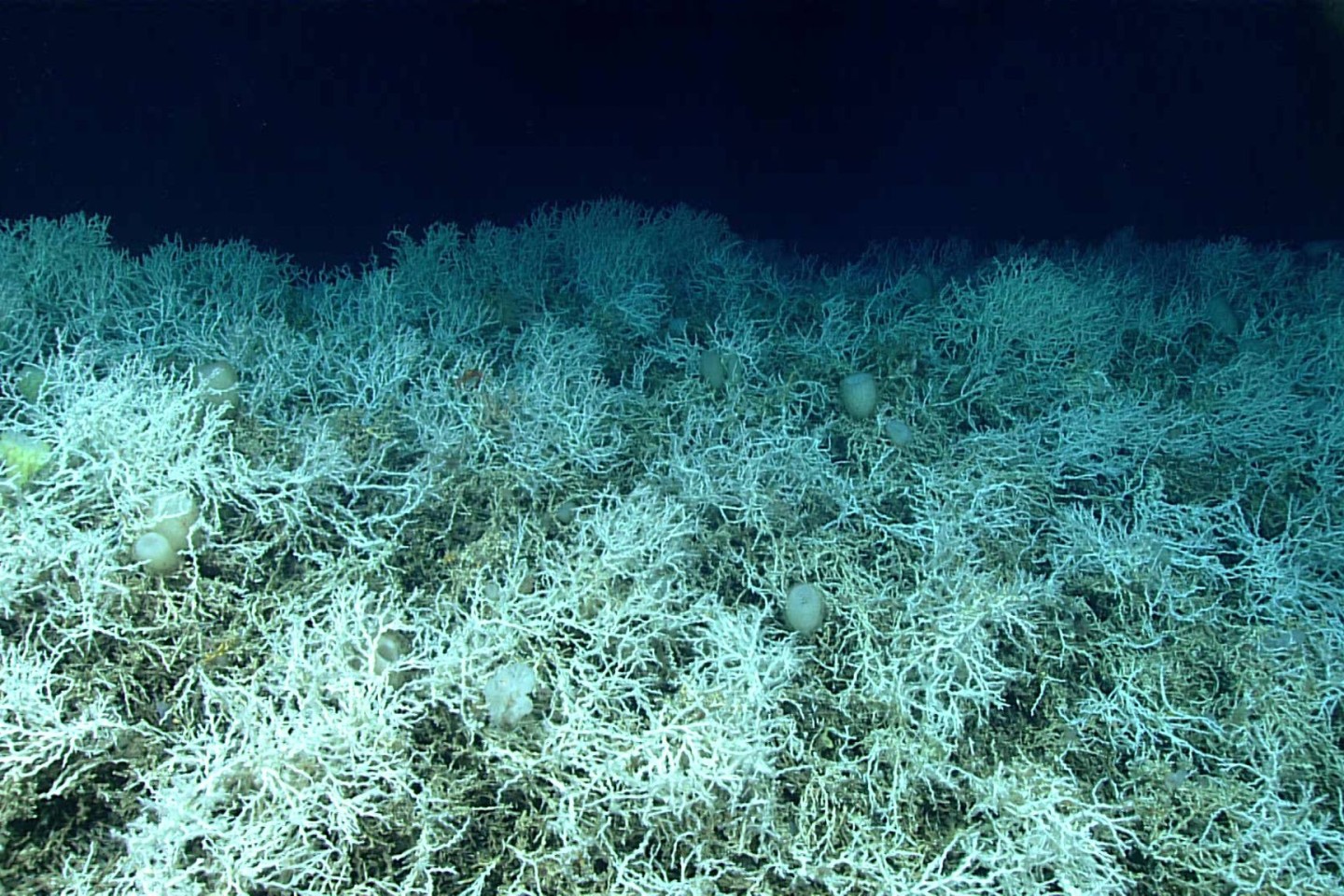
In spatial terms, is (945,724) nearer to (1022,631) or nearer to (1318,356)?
(1022,631)

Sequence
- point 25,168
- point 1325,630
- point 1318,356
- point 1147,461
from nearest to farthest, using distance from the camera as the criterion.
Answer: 1. point 1325,630
2. point 1147,461
3. point 1318,356
4. point 25,168

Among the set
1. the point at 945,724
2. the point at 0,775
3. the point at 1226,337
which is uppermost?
the point at 1226,337

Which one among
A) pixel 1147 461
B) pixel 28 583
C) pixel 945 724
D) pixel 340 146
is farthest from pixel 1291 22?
pixel 28 583

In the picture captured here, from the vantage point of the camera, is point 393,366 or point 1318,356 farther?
point 1318,356

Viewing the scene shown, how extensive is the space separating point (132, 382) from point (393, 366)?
2.03 ft

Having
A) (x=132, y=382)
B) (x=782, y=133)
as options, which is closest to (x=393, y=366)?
(x=132, y=382)

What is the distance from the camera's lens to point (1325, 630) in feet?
5.96

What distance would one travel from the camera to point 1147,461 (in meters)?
2.21

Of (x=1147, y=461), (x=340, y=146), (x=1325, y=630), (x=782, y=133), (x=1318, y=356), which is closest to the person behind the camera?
(x=1325, y=630)

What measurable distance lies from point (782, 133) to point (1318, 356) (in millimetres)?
5276

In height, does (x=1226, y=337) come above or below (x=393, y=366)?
above

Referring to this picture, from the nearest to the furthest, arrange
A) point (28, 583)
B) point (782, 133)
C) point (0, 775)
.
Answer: point (0, 775)
point (28, 583)
point (782, 133)

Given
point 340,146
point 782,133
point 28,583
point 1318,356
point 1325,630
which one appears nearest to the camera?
point 28,583

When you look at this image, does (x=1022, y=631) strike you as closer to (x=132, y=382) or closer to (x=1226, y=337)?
(x=1226, y=337)
